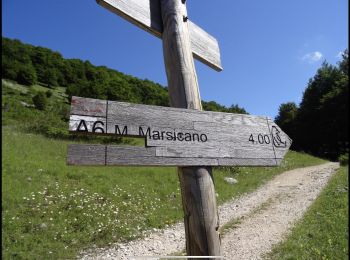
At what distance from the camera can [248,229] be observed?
8.29 meters

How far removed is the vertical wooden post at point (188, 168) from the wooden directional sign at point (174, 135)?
15 cm

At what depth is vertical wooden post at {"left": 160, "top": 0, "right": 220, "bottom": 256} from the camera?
2.16 m

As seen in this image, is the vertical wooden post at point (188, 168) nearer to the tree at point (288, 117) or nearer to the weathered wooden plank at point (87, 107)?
the weathered wooden plank at point (87, 107)

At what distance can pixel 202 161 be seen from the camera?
2.30 metres

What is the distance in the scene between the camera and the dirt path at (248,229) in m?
6.86

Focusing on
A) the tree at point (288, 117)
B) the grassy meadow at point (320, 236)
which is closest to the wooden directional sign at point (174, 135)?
the grassy meadow at point (320, 236)

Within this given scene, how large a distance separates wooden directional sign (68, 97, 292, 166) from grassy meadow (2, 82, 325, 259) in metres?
5.59

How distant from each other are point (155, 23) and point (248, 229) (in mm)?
7244

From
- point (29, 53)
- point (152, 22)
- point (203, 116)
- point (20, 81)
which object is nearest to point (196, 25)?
point (152, 22)

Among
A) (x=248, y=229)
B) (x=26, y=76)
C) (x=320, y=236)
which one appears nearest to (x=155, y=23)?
(x=320, y=236)

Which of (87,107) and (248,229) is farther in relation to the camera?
(248,229)

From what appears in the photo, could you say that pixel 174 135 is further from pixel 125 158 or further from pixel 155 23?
pixel 155 23

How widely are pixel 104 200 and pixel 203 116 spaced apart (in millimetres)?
8481

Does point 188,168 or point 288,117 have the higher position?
point 288,117
